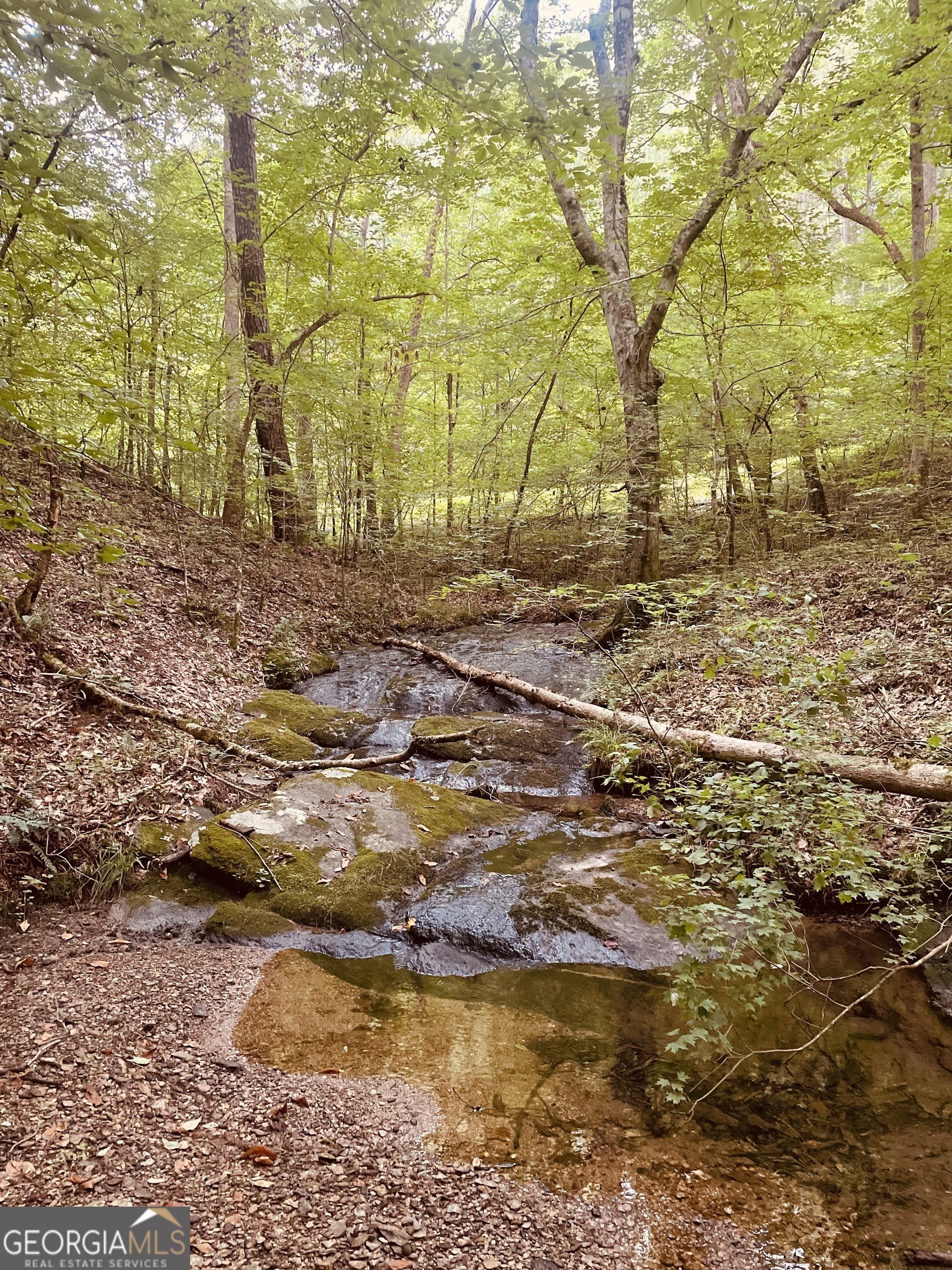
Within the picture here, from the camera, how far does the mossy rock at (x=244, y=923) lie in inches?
159

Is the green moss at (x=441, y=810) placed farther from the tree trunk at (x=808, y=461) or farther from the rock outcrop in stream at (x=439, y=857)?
the tree trunk at (x=808, y=461)

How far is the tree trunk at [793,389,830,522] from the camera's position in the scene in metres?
10.7

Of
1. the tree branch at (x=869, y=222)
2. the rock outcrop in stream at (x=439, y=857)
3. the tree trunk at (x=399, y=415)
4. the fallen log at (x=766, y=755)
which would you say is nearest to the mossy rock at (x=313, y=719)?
the rock outcrop in stream at (x=439, y=857)

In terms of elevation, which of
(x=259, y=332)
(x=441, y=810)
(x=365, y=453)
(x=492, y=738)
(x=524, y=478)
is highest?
(x=259, y=332)

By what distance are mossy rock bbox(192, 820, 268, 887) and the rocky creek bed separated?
0.02 m

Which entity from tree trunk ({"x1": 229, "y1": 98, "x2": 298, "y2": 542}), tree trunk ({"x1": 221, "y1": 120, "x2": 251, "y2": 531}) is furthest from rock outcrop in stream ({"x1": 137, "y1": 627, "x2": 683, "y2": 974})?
tree trunk ({"x1": 229, "y1": 98, "x2": 298, "y2": 542})

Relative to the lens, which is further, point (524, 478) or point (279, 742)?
point (524, 478)

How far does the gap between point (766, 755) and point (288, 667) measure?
712 cm

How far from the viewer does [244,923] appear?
411 centimetres

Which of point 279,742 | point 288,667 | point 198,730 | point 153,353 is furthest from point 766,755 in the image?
point 153,353

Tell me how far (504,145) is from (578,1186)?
17.1ft

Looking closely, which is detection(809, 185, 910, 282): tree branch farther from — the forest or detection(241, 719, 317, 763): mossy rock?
detection(241, 719, 317, 763): mossy rock

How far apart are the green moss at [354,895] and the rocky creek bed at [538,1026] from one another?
0.02 m

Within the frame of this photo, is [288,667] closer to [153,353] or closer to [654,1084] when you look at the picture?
[153,353]
